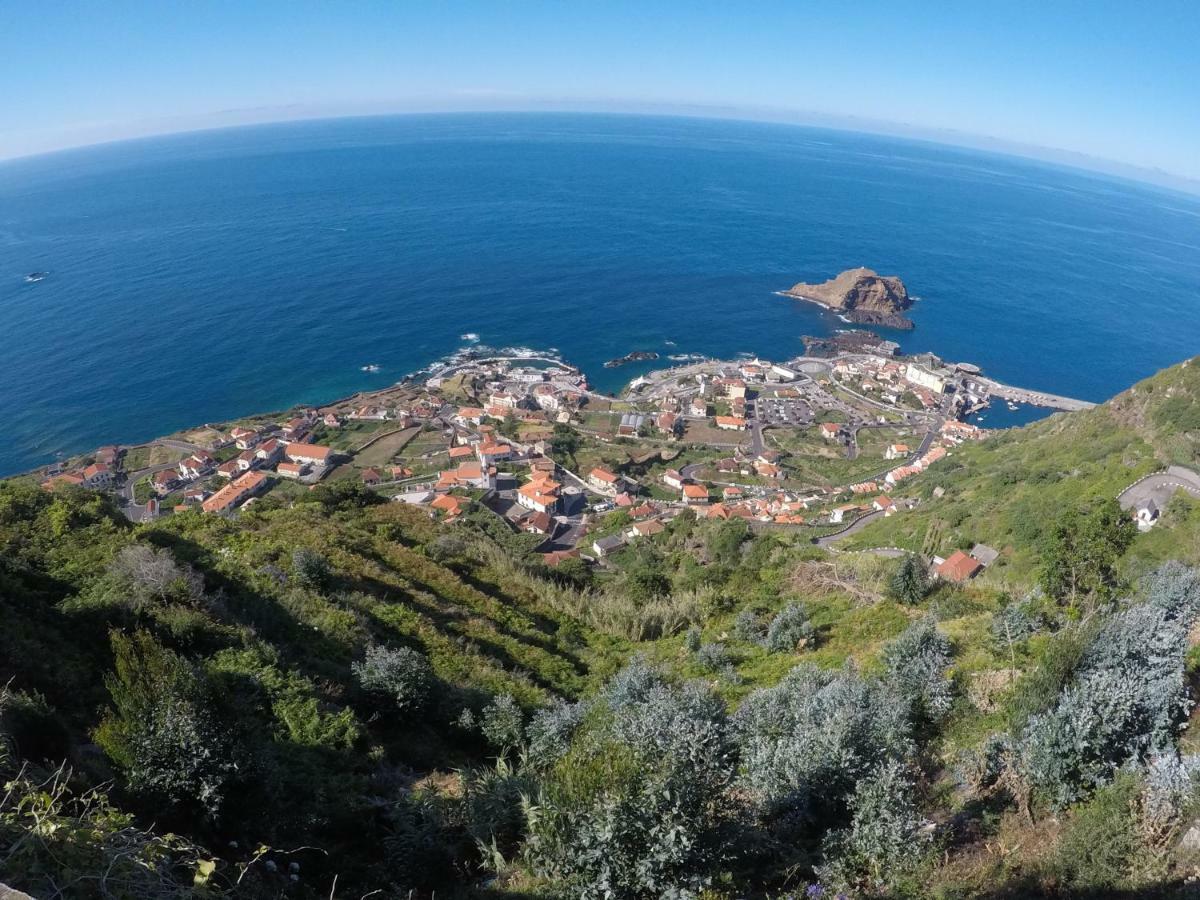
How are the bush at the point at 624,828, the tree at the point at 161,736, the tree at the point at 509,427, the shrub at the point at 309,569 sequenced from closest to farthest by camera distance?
the bush at the point at 624,828 < the tree at the point at 161,736 < the shrub at the point at 309,569 < the tree at the point at 509,427

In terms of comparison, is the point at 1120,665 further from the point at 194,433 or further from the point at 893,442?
the point at 194,433

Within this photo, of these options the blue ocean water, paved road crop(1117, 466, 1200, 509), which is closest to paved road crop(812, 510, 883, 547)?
paved road crop(1117, 466, 1200, 509)

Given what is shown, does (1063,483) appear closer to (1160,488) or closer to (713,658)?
(1160,488)

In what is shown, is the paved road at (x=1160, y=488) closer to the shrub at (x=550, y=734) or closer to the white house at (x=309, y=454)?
the shrub at (x=550, y=734)

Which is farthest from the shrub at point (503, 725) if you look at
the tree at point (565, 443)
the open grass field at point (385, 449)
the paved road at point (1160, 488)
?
the open grass field at point (385, 449)

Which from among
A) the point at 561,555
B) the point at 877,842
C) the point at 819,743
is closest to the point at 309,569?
the point at 819,743
